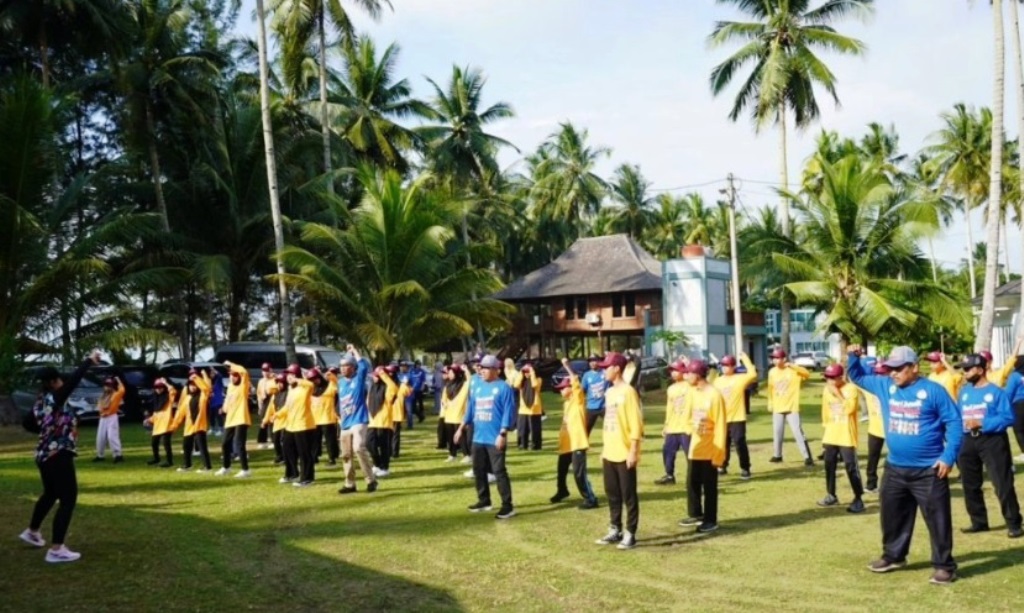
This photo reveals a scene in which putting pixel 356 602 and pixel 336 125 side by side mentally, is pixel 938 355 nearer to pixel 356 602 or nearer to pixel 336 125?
pixel 356 602

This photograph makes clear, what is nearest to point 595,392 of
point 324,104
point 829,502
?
point 829,502

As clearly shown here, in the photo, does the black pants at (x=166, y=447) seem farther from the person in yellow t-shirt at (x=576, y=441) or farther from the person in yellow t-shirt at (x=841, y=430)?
the person in yellow t-shirt at (x=841, y=430)

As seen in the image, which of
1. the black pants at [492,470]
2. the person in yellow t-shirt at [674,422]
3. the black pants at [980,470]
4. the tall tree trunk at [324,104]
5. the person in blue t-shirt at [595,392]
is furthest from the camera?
the tall tree trunk at [324,104]

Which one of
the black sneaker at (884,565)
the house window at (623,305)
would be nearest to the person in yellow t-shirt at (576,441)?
the black sneaker at (884,565)

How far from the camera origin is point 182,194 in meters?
31.2

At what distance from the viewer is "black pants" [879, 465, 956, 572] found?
279 inches

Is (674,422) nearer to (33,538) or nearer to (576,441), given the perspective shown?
(576,441)

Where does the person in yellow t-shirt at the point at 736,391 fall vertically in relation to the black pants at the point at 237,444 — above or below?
above

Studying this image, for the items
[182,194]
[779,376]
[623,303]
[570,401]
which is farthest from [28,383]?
[623,303]

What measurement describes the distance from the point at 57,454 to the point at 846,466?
817 cm

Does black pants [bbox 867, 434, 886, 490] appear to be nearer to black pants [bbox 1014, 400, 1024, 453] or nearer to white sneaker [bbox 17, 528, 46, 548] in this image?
black pants [bbox 1014, 400, 1024, 453]

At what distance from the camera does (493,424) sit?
10039mm

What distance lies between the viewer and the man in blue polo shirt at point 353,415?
462 inches

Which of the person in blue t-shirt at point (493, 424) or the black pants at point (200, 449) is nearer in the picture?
the person in blue t-shirt at point (493, 424)
